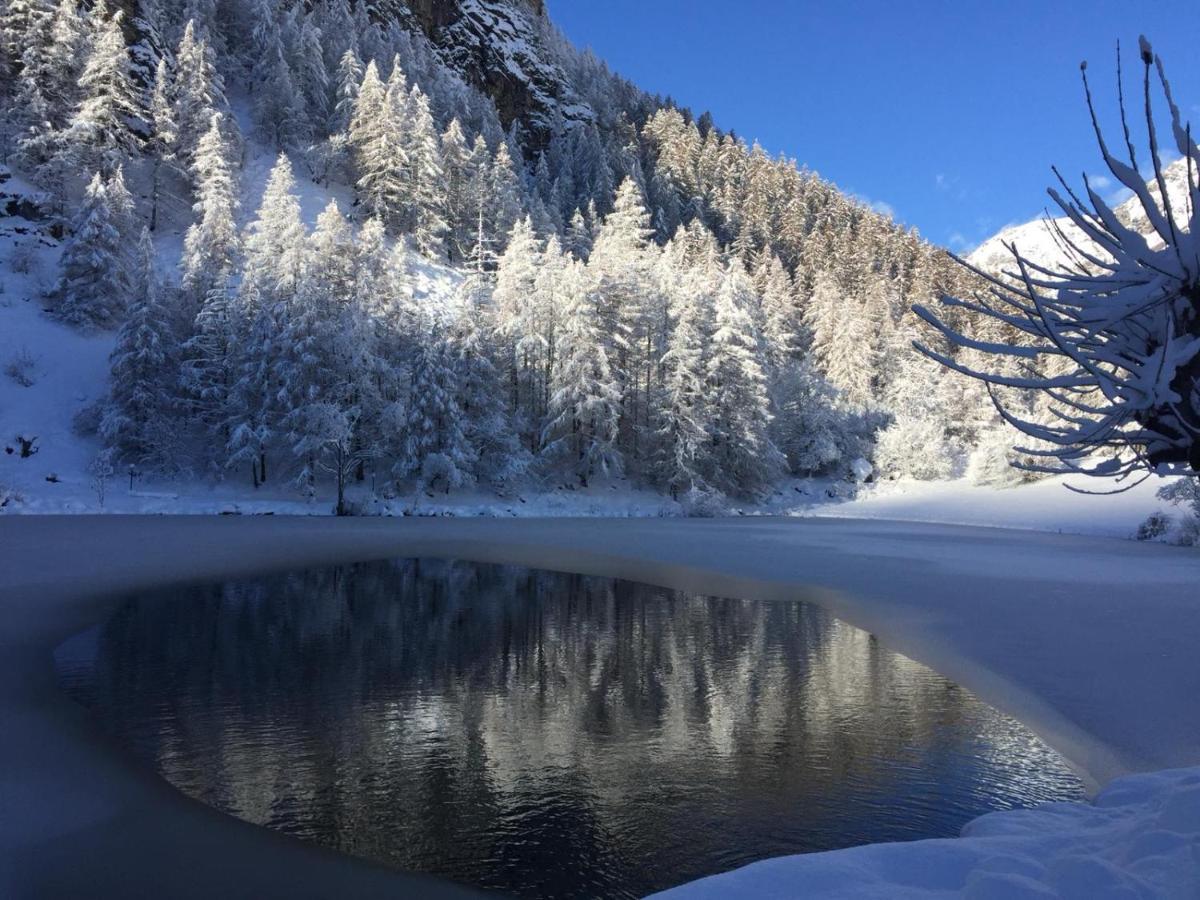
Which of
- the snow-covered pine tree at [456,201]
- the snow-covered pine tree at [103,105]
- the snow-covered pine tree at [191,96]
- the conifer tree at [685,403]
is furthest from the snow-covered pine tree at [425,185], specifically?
the conifer tree at [685,403]

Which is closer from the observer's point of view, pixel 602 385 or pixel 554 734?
pixel 554 734

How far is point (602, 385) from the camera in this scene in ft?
134

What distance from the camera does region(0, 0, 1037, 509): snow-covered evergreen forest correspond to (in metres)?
35.7

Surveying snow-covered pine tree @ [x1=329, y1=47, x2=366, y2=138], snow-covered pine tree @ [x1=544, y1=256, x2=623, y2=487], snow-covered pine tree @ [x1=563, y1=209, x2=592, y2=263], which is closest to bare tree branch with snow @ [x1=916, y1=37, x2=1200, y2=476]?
snow-covered pine tree @ [x1=544, y1=256, x2=623, y2=487]

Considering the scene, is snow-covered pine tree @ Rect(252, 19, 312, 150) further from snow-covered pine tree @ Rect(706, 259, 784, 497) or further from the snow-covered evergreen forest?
snow-covered pine tree @ Rect(706, 259, 784, 497)

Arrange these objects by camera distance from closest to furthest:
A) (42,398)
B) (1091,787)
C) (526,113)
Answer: (1091,787) → (42,398) → (526,113)

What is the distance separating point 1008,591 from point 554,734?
11.9 m

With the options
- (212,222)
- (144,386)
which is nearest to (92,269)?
(212,222)

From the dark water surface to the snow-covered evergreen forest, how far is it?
2507 centimetres

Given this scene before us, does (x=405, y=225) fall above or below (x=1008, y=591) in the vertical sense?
above

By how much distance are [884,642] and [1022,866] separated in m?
8.03

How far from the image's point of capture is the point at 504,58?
90.7 m

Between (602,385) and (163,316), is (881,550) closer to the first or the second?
(602,385)

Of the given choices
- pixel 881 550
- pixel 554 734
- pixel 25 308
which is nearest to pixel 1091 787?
pixel 554 734
